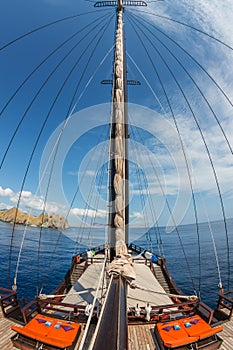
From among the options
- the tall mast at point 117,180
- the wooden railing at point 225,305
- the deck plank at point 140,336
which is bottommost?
the deck plank at point 140,336

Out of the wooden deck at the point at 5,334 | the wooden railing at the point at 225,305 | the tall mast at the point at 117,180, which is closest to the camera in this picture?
the wooden deck at the point at 5,334

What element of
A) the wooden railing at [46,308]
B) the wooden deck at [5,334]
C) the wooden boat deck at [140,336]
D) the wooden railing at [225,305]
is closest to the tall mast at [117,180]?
the wooden railing at [46,308]

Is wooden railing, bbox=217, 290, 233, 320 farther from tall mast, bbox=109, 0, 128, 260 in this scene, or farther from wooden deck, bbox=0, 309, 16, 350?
wooden deck, bbox=0, 309, 16, 350

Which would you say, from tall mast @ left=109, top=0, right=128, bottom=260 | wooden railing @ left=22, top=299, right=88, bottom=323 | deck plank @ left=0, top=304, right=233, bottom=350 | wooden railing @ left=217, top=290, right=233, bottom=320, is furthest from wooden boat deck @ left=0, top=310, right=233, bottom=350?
tall mast @ left=109, top=0, right=128, bottom=260

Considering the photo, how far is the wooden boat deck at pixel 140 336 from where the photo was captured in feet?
19.7

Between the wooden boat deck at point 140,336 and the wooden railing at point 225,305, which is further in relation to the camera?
the wooden railing at point 225,305

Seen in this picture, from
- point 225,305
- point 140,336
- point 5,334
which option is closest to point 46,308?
point 5,334

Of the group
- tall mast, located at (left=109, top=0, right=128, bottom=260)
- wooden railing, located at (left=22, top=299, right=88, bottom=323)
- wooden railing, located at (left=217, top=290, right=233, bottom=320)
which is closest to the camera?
tall mast, located at (left=109, top=0, right=128, bottom=260)

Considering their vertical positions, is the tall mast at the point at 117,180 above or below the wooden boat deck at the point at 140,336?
above

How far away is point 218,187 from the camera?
9453 millimetres

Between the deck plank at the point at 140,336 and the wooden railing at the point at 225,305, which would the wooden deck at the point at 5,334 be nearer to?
the deck plank at the point at 140,336

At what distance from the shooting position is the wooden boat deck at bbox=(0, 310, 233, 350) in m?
6.02

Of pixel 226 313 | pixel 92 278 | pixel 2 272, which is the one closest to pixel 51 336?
pixel 226 313

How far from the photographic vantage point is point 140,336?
6562 mm
